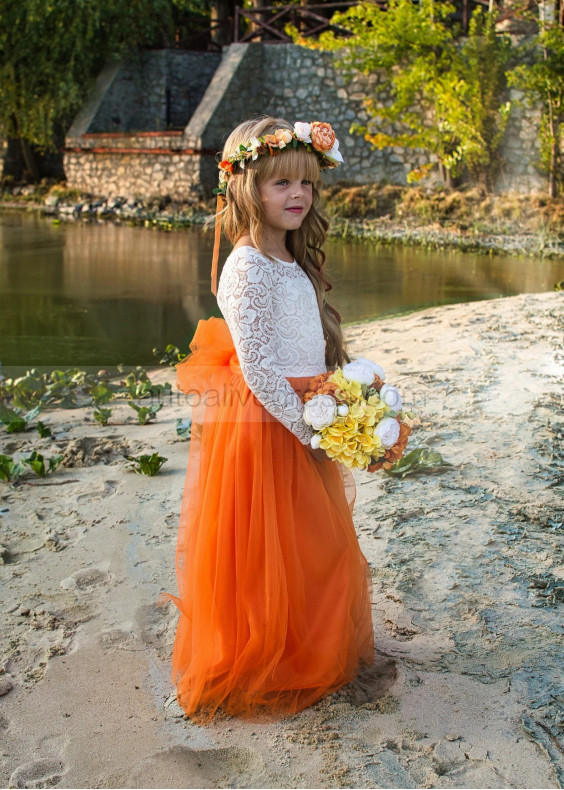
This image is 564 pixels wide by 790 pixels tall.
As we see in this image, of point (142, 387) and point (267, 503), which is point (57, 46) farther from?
point (267, 503)

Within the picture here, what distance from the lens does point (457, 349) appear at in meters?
5.97

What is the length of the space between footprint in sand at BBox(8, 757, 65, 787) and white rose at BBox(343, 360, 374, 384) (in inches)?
52.6

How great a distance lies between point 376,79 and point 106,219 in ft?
20.2

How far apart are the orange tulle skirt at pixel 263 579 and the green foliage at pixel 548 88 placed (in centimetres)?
1248

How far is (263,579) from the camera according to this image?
2.41 m

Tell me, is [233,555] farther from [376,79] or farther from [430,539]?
[376,79]

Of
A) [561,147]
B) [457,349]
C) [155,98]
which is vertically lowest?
[457,349]

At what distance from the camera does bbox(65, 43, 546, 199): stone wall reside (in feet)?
53.3

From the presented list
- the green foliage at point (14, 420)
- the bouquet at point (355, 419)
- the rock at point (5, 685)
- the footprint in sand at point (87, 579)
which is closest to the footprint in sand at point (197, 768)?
the rock at point (5, 685)

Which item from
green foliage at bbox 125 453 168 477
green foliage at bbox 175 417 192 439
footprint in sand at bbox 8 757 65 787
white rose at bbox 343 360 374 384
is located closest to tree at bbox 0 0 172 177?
green foliage at bbox 175 417 192 439

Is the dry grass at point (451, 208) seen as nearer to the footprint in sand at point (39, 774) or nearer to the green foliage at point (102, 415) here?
the green foliage at point (102, 415)

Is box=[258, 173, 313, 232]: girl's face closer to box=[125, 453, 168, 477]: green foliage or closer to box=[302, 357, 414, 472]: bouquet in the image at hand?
box=[302, 357, 414, 472]: bouquet

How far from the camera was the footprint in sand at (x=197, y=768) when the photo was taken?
2.08m

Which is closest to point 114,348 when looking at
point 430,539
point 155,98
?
point 430,539
